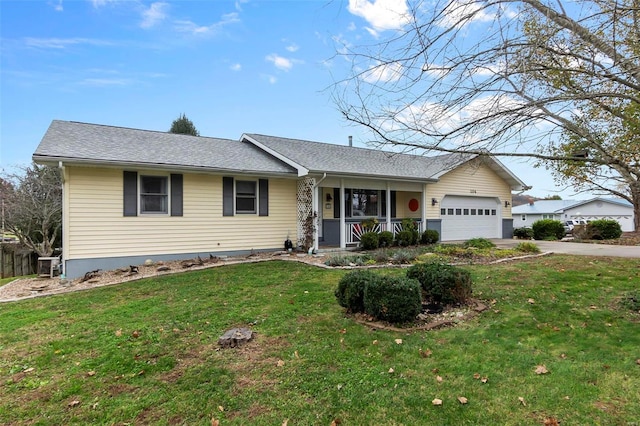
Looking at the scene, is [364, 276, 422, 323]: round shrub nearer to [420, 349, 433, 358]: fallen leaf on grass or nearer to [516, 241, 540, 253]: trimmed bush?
[420, 349, 433, 358]: fallen leaf on grass

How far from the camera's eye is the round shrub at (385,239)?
44.0 ft

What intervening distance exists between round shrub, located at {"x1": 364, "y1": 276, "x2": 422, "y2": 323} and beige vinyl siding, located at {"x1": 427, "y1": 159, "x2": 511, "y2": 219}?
12.1 meters

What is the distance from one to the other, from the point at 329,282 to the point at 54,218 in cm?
1260

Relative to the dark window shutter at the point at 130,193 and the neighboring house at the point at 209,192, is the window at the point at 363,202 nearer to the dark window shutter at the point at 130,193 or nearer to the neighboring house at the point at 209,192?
the neighboring house at the point at 209,192

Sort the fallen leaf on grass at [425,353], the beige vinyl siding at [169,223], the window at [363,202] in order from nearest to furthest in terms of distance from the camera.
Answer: the fallen leaf on grass at [425,353] < the beige vinyl siding at [169,223] < the window at [363,202]

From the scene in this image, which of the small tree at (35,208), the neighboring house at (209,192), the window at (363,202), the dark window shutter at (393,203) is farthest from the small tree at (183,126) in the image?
the dark window shutter at (393,203)

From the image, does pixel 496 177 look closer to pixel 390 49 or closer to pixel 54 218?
pixel 390 49

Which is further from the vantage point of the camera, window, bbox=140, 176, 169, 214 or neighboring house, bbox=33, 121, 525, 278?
window, bbox=140, 176, 169, 214

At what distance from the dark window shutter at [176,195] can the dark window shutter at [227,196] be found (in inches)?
53.5

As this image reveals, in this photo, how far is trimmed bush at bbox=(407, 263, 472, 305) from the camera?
5.32m

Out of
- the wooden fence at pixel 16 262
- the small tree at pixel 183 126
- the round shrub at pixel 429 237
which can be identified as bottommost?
the wooden fence at pixel 16 262

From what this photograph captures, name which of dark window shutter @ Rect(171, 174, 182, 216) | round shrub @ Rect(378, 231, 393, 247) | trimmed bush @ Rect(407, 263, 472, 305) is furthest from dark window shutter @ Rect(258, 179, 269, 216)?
trimmed bush @ Rect(407, 263, 472, 305)

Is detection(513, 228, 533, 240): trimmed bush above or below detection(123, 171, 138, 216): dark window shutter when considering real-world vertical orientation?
below

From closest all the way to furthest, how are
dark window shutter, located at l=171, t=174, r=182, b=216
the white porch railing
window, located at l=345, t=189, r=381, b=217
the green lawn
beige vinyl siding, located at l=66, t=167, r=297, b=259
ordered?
the green lawn, beige vinyl siding, located at l=66, t=167, r=297, b=259, dark window shutter, located at l=171, t=174, r=182, b=216, the white porch railing, window, located at l=345, t=189, r=381, b=217
